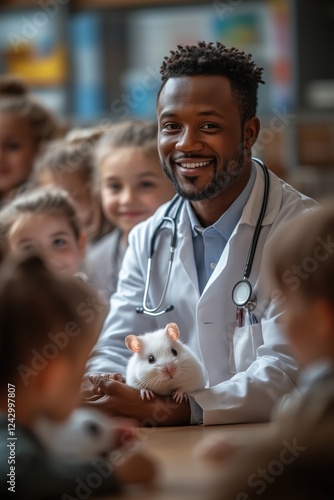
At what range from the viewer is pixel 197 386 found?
4.19 feet

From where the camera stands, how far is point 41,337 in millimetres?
859

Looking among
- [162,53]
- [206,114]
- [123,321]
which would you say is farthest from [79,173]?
[162,53]

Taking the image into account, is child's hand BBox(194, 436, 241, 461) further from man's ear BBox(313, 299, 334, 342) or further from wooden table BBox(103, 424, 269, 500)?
man's ear BBox(313, 299, 334, 342)

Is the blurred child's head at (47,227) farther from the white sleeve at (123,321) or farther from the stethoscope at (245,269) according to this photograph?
the stethoscope at (245,269)

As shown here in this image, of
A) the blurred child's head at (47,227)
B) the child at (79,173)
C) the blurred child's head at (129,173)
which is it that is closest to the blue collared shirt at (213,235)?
the blurred child's head at (129,173)

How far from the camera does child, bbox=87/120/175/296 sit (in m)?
1.84

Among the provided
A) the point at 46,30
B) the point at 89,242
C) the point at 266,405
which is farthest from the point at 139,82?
the point at 266,405

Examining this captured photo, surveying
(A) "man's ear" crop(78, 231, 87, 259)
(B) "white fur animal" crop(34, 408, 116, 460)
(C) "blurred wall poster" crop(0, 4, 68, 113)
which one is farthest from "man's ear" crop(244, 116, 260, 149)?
(C) "blurred wall poster" crop(0, 4, 68, 113)

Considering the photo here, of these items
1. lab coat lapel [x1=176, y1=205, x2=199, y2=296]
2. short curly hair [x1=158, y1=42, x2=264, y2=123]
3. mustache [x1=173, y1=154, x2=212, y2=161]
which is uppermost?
short curly hair [x1=158, y1=42, x2=264, y2=123]

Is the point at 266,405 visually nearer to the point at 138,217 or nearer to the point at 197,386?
the point at 197,386

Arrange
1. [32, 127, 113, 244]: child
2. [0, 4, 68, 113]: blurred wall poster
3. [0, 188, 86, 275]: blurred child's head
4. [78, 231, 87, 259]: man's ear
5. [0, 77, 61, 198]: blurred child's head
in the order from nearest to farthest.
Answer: [0, 188, 86, 275]: blurred child's head → [78, 231, 87, 259]: man's ear → [32, 127, 113, 244]: child → [0, 77, 61, 198]: blurred child's head → [0, 4, 68, 113]: blurred wall poster

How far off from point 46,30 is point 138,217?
341 centimetres

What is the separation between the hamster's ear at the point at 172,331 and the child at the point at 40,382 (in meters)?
0.38

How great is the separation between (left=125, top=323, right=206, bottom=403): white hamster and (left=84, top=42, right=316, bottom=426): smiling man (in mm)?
13
